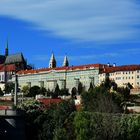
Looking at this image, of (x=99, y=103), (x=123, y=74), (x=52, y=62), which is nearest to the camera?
(x=99, y=103)

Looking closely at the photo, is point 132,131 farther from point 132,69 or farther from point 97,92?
point 132,69

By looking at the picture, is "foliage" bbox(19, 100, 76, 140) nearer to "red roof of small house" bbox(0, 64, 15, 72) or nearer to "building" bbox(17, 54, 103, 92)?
"building" bbox(17, 54, 103, 92)

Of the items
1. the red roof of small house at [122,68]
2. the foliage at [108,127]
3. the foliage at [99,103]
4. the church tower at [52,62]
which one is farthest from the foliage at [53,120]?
the church tower at [52,62]

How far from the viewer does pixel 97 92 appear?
6519 centimetres

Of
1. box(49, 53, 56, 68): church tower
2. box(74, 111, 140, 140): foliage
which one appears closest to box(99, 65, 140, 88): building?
box(49, 53, 56, 68): church tower

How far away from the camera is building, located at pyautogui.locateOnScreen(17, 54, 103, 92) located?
420 feet

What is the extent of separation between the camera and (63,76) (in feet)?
448

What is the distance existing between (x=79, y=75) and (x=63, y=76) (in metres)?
6.07

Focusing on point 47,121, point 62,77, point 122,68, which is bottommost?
point 47,121

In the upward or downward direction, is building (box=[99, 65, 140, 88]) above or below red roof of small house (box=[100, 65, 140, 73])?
below

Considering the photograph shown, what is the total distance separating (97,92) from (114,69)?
2312 inches

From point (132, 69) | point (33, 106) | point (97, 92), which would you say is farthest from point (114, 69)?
point (33, 106)

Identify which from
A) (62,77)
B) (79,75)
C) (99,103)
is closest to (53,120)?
(99,103)

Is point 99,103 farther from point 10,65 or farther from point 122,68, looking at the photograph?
point 10,65
